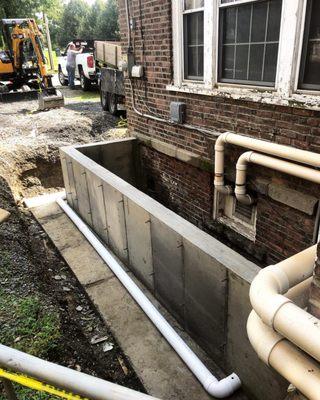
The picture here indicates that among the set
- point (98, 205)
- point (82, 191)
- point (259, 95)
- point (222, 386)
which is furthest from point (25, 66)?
point (222, 386)

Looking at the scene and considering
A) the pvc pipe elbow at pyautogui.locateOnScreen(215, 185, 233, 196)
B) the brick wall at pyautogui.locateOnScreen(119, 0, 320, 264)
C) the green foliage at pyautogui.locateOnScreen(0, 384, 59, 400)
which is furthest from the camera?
the pvc pipe elbow at pyautogui.locateOnScreen(215, 185, 233, 196)

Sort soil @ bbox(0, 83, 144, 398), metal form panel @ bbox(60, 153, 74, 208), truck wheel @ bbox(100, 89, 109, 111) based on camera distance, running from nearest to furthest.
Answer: soil @ bbox(0, 83, 144, 398)
metal form panel @ bbox(60, 153, 74, 208)
truck wheel @ bbox(100, 89, 109, 111)

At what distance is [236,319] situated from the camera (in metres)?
2.95

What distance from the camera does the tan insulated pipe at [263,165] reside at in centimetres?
340

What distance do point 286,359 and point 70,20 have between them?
59525 millimetres

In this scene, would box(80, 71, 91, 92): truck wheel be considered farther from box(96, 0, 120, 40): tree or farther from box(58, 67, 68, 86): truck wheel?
box(96, 0, 120, 40): tree

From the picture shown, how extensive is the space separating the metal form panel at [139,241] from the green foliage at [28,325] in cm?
126

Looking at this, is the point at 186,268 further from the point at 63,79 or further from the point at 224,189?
the point at 63,79

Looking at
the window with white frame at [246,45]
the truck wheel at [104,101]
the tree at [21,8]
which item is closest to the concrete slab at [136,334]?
the window with white frame at [246,45]

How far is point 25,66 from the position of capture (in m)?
15.9

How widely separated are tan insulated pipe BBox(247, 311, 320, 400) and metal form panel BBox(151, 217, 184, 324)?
1.74m

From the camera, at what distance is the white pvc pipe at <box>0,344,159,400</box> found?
1.31 m

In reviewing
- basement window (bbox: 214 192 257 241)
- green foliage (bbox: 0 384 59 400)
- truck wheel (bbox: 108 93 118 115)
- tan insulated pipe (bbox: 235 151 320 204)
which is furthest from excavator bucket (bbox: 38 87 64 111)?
green foliage (bbox: 0 384 59 400)

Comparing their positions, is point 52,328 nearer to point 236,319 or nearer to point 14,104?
point 236,319
